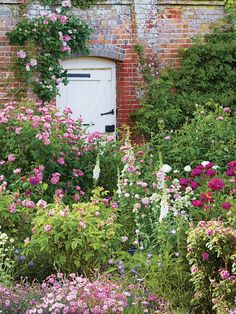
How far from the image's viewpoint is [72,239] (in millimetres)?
6633

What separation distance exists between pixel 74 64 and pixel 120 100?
0.97m

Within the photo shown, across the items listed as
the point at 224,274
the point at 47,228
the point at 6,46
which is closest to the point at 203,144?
the point at 47,228

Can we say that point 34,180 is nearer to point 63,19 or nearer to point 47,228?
point 47,228

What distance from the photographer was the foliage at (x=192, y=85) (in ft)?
43.7

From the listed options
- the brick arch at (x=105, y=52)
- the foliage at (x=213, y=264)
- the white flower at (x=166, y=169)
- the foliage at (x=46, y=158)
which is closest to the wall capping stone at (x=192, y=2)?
the brick arch at (x=105, y=52)

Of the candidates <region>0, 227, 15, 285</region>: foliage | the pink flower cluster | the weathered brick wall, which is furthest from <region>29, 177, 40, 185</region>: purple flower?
the weathered brick wall

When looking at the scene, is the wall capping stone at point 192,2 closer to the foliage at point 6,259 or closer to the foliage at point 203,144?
the foliage at point 203,144

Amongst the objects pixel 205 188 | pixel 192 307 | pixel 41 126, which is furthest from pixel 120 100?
pixel 192 307

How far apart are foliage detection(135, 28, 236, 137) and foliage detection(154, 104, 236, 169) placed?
3.04 metres

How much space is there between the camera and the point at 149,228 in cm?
758

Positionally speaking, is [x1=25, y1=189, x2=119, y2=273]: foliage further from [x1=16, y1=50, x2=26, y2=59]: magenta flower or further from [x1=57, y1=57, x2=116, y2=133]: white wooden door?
[x1=57, y1=57, x2=116, y2=133]: white wooden door

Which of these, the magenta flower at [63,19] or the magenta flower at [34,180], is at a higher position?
the magenta flower at [63,19]

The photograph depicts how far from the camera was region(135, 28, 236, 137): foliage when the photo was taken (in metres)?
13.3

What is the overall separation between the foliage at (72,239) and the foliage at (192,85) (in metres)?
6.44
